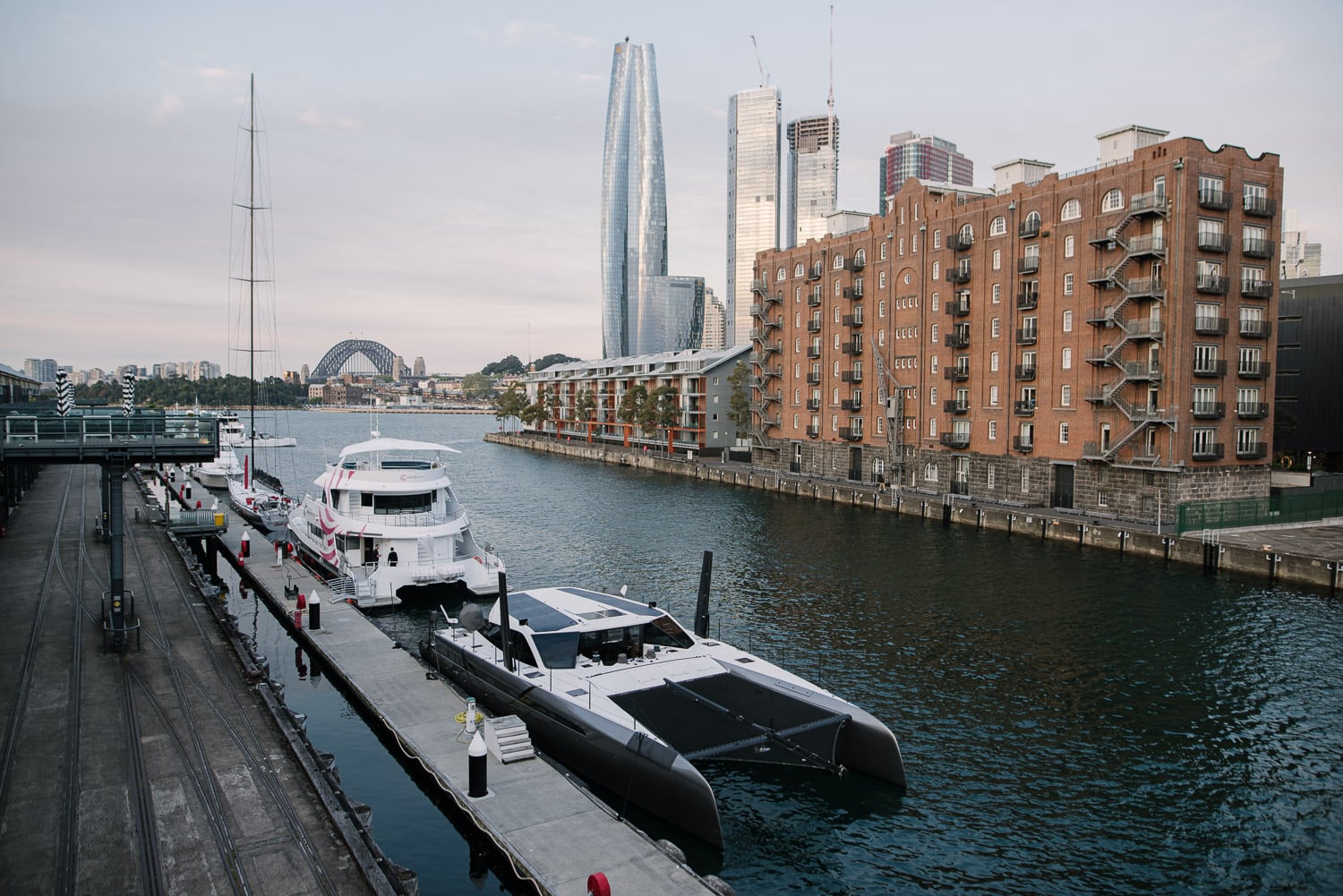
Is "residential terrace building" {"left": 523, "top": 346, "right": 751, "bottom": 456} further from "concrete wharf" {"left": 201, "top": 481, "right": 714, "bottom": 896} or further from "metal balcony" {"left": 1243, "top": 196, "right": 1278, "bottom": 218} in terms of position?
"concrete wharf" {"left": 201, "top": 481, "right": 714, "bottom": 896}

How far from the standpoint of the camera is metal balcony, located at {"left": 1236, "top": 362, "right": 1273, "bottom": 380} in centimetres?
5409

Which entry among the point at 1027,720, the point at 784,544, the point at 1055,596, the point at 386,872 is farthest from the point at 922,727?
the point at 784,544

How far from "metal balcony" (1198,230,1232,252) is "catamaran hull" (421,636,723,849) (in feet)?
165

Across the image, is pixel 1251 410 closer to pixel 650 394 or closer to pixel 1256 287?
pixel 1256 287

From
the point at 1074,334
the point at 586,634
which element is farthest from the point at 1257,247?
the point at 586,634

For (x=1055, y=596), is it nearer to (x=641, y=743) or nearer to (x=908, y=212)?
(x=641, y=743)

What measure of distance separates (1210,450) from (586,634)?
47.4 metres

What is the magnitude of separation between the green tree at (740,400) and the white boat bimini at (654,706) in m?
74.8

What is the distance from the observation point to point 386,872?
13523 mm

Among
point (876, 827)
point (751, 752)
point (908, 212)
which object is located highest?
point (908, 212)

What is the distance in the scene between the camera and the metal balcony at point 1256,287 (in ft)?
176

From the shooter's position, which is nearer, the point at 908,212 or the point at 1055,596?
the point at 1055,596

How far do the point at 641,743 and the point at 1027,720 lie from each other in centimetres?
1219

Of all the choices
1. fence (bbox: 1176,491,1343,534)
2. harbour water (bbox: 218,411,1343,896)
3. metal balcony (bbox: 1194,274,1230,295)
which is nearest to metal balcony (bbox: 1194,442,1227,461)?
fence (bbox: 1176,491,1343,534)
